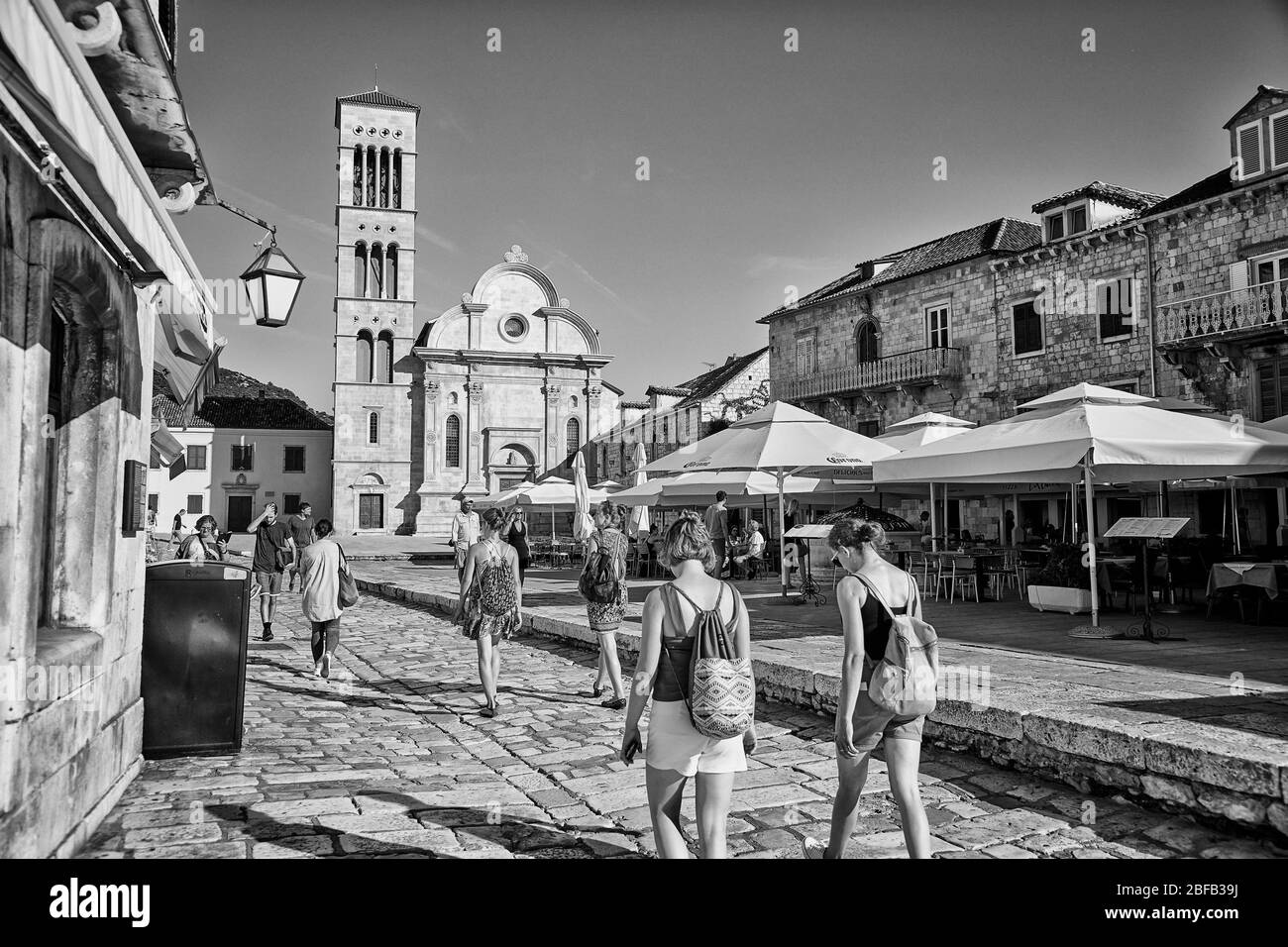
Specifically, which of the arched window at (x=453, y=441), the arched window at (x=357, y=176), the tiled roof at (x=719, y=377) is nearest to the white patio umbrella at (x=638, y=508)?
the tiled roof at (x=719, y=377)

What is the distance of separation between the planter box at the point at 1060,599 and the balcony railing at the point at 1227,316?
10.5 metres

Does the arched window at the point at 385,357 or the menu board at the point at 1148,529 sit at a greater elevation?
the arched window at the point at 385,357

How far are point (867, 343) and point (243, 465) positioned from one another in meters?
38.7

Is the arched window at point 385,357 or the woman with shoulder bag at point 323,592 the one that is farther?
the arched window at point 385,357

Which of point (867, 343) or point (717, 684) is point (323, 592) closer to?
point (717, 684)

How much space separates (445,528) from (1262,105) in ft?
129

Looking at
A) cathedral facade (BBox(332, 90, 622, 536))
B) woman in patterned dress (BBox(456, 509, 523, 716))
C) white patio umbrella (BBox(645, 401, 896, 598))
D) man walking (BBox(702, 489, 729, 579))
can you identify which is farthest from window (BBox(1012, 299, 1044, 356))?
cathedral facade (BBox(332, 90, 622, 536))

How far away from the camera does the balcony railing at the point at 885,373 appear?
81.0ft

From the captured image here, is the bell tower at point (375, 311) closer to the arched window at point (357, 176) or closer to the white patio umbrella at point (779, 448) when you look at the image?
the arched window at point (357, 176)

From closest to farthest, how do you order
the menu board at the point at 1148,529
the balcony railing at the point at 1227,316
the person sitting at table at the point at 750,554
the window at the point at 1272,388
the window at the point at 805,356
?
1. the menu board at the point at 1148,529
2. the person sitting at table at the point at 750,554
3. the balcony railing at the point at 1227,316
4. the window at the point at 1272,388
5. the window at the point at 805,356

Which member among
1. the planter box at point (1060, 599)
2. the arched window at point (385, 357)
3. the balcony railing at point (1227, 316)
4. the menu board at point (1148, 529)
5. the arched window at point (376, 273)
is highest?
the arched window at point (376, 273)

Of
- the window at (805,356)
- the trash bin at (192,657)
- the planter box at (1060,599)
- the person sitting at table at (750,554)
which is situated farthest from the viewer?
the window at (805,356)

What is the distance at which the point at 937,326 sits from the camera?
25578mm

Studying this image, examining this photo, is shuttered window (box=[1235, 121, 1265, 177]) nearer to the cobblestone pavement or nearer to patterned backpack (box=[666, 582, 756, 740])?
the cobblestone pavement
